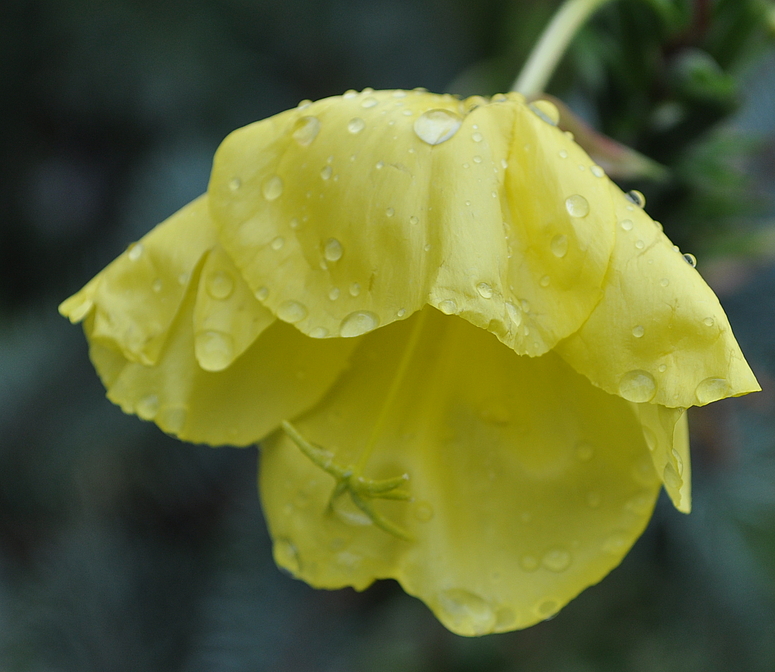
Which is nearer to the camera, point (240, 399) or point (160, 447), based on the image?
point (240, 399)

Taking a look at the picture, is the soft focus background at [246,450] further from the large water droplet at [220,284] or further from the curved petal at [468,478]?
the large water droplet at [220,284]

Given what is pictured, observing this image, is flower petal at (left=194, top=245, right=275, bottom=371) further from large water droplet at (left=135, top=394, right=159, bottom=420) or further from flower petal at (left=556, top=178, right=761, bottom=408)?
flower petal at (left=556, top=178, right=761, bottom=408)

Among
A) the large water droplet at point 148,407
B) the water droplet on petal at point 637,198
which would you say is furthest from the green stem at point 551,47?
the large water droplet at point 148,407

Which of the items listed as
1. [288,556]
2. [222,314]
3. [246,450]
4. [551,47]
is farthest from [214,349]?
[246,450]

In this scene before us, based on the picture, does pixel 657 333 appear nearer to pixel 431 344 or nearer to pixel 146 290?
pixel 431 344

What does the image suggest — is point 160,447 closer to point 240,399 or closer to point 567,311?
point 240,399

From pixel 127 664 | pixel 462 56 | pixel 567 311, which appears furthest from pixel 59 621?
pixel 462 56

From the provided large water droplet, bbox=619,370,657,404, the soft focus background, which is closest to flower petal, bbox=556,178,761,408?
large water droplet, bbox=619,370,657,404
